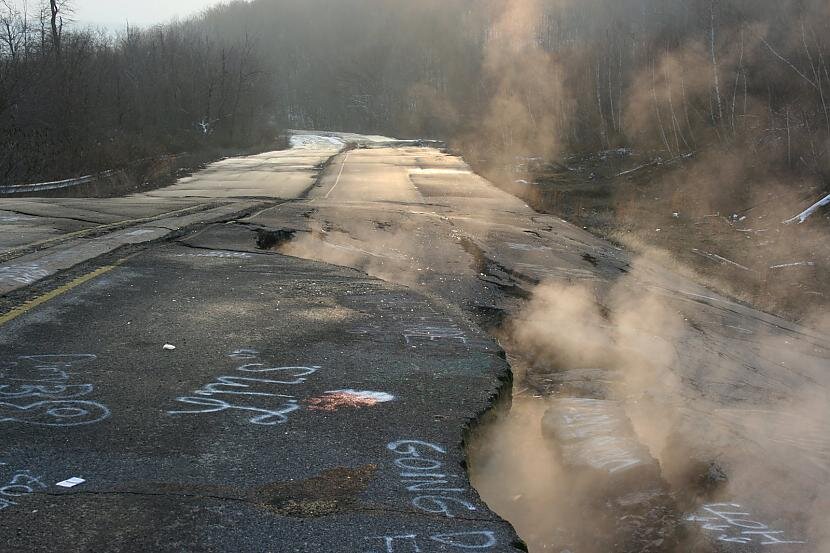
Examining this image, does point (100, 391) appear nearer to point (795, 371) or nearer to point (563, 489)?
point (563, 489)

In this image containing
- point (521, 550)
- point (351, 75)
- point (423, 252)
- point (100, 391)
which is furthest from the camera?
point (351, 75)

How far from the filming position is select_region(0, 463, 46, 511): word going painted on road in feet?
9.47

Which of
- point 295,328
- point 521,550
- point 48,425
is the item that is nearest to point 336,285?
point 295,328

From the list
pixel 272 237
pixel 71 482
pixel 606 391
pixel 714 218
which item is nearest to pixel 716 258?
pixel 714 218

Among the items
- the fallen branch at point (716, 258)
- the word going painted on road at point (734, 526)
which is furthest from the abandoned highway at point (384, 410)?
the fallen branch at point (716, 258)

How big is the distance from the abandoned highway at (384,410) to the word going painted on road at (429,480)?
0.04 feet

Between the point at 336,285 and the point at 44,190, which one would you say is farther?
the point at 44,190

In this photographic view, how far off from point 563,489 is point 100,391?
2.45 m

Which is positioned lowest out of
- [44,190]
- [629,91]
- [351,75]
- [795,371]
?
[795,371]

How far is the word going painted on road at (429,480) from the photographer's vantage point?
119 inches

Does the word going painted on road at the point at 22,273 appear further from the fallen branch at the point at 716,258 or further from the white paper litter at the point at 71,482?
the fallen branch at the point at 716,258

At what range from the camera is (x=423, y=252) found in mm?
10508

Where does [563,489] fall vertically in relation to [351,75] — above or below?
below

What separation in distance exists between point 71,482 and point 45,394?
120cm
